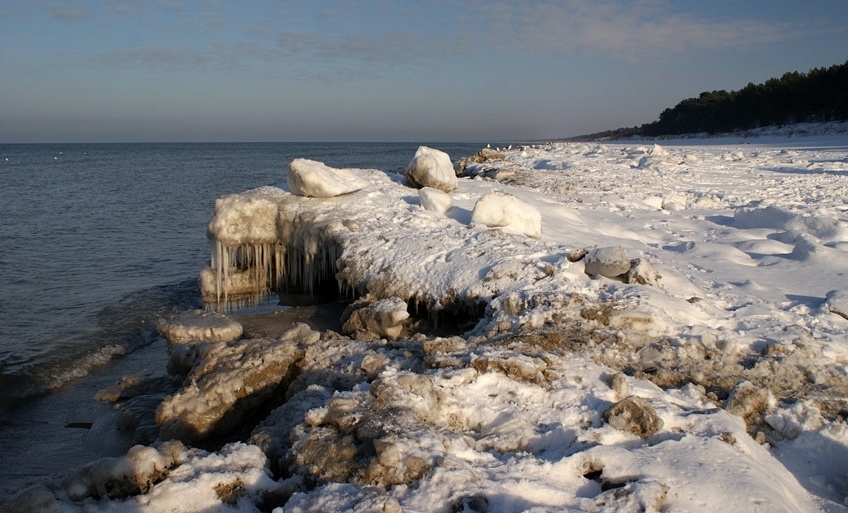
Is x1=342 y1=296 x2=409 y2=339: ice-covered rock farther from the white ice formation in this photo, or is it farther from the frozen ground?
the white ice formation

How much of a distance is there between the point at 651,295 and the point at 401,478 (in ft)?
14.8

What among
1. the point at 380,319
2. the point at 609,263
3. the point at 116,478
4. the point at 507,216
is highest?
the point at 507,216

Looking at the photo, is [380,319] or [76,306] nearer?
[380,319]

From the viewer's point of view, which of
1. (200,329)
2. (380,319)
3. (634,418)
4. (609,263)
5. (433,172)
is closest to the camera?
(634,418)

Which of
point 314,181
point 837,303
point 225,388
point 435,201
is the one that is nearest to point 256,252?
point 314,181

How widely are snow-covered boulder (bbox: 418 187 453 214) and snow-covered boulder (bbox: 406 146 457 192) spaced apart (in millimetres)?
1802

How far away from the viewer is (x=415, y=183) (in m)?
13.8

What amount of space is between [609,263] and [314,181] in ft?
20.3

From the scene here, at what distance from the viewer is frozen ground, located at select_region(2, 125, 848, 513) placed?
367 centimetres

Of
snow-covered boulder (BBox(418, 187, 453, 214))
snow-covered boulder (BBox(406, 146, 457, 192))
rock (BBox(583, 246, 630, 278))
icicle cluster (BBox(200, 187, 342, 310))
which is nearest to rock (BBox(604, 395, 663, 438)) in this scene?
rock (BBox(583, 246, 630, 278))

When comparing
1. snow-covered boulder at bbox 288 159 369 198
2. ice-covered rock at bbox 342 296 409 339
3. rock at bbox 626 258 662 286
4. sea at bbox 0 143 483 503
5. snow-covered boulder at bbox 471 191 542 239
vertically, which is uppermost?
snow-covered boulder at bbox 288 159 369 198

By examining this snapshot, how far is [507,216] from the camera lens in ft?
32.8

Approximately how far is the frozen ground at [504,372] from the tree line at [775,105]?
128 ft

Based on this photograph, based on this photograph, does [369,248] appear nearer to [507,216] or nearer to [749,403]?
[507,216]
